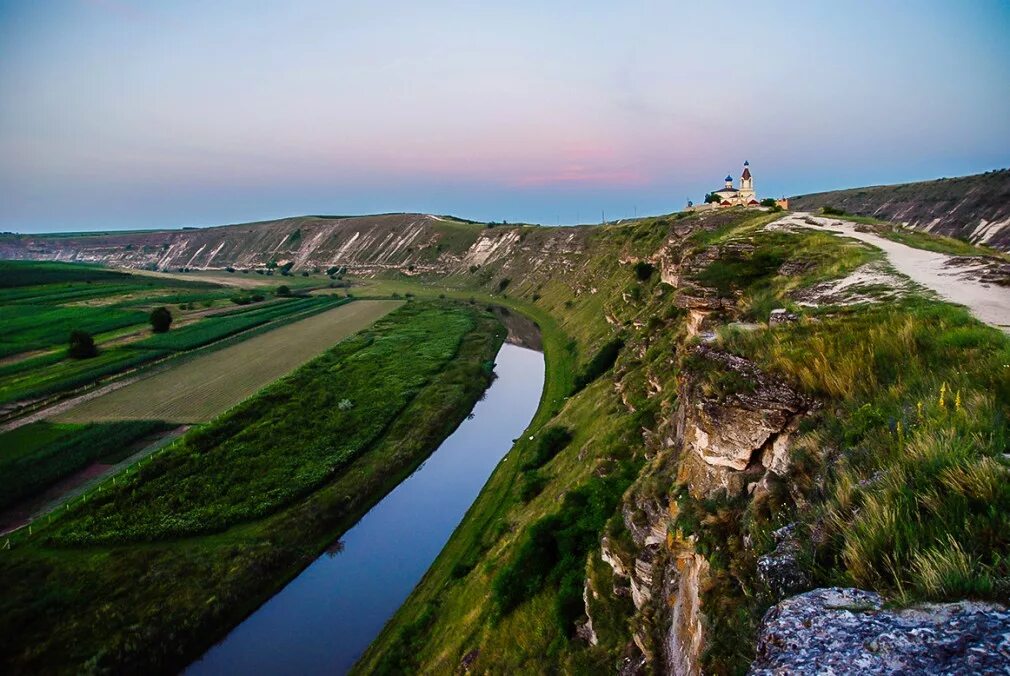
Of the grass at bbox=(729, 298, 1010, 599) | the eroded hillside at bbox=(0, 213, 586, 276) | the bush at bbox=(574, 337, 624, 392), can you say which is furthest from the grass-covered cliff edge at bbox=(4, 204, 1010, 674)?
the eroded hillside at bbox=(0, 213, 586, 276)

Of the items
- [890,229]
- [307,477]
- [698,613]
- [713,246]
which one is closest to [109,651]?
[307,477]

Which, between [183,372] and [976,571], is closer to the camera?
[976,571]

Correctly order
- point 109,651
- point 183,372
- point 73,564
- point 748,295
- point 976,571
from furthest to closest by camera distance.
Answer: point 183,372, point 73,564, point 109,651, point 748,295, point 976,571

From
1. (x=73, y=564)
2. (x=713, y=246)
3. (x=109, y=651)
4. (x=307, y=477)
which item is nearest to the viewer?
(x=109, y=651)

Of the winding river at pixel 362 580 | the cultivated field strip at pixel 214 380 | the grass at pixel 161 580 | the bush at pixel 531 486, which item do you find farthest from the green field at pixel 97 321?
the bush at pixel 531 486

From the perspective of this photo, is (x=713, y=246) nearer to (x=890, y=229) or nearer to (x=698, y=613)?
(x=890, y=229)

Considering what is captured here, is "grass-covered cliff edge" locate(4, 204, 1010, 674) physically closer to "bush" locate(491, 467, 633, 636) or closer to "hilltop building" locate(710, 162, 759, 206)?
"bush" locate(491, 467, 633, 636)
